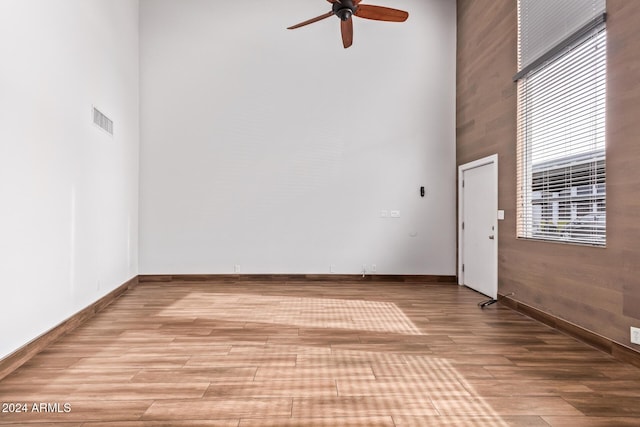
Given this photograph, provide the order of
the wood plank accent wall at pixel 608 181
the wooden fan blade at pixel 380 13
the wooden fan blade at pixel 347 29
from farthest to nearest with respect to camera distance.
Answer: the wooden fan blade at pixel 347 29
the wooden fan blade at pixel 380 13
the wood plank accent wall at pixel 608 181

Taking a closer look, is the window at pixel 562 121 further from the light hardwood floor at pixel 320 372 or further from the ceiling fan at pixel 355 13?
the ceiling fan at pixel 355 13

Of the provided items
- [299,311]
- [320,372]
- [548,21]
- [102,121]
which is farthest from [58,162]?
[548,21]

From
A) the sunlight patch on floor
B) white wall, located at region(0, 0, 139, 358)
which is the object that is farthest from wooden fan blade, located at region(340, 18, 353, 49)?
the sunlight patch on floor

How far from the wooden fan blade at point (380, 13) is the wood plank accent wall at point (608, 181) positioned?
1.62 meters

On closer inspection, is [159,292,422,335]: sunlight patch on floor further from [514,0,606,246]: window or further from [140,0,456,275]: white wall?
[514,0,606,246]: window

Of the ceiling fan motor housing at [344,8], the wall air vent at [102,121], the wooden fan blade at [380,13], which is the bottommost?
the wall air vent at [102,121]

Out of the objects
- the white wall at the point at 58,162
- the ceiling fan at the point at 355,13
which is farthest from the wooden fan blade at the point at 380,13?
the white wall at the point at 58,162

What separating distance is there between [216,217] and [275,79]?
8.01ft

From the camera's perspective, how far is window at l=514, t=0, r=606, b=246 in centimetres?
321

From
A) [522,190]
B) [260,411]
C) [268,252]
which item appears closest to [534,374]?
[260,411]

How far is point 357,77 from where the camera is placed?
6180 millimetres

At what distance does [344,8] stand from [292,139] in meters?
2.83

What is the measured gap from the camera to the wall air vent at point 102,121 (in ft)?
13.7

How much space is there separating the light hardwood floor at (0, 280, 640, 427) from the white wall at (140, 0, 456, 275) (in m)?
1.90
